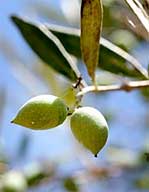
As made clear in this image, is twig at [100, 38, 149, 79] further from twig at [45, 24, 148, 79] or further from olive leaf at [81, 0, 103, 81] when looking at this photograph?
olive leaf at [81, 0, 103, 81]

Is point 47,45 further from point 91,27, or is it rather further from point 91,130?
point 91,130

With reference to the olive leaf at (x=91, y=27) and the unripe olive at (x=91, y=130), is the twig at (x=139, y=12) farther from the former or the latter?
the unripe olive at (x=91, y=130)

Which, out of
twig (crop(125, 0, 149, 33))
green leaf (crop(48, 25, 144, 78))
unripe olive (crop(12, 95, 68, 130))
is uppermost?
twig (crop(125, 0, 149, 33))

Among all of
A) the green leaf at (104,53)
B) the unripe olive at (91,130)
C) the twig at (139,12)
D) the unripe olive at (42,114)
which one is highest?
the twig at (139,12)

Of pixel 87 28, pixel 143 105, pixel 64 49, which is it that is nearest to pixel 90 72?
pixel 87 28

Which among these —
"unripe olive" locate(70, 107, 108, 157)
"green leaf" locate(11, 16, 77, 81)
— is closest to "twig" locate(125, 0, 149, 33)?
"unripe olive" locate(70, 107, 108, 157)

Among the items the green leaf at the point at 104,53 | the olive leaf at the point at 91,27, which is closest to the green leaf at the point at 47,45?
the green leaf at the point at 104,53

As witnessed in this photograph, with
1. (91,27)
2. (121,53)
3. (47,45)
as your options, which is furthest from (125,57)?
(91,27)
